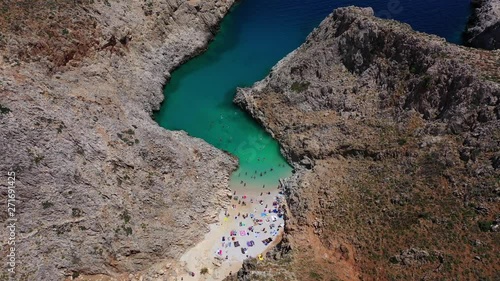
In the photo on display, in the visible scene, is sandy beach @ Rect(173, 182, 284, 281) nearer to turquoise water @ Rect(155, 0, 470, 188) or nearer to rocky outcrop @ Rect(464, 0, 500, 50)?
turquoise water @ Rect(155, 0, 470, 188)

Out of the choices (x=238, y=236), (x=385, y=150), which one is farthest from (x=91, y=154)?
(x=385, y=150)

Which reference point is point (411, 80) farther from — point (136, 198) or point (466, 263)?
point (136, 198)

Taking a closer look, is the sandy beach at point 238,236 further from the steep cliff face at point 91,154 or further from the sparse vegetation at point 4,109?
the sparse vegetation at point 4,109

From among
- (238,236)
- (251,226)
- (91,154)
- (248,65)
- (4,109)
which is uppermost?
(248,65)

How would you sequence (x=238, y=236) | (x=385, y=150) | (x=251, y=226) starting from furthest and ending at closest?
(x=251, y=226) < (x=238, y=236) < (x=385, y=150)

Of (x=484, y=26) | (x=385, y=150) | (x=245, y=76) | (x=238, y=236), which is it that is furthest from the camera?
(x=484, y=26)

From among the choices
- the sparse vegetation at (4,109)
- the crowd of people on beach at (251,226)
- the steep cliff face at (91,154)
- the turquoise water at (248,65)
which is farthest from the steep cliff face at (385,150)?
the sparse vegetation at (4,109)

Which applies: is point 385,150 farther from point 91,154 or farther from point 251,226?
point 91,154
